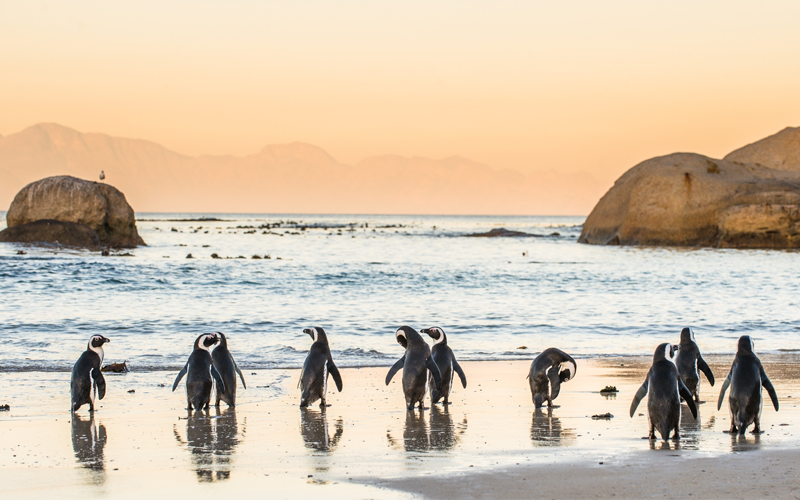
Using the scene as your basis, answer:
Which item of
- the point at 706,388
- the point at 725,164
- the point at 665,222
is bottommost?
the point at 706,388

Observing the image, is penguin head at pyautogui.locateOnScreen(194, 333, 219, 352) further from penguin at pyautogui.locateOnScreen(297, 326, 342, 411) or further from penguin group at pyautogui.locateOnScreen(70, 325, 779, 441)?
penguin at pyautogui.locateOnScreen(297, 326, 342, 411)

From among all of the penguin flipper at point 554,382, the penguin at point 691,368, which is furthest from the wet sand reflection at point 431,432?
the penguin at point 691,368

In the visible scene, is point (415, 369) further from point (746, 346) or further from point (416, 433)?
point (746, 346)

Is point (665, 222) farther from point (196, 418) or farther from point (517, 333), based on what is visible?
point (196, 418)

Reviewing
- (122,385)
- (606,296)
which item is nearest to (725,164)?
(606,296)

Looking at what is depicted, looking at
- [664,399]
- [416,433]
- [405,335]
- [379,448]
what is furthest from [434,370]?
[664,399]

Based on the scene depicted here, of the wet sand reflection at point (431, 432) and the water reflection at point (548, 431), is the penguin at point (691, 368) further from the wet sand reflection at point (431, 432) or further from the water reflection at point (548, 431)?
the wet sand reflection at point (431, 432)

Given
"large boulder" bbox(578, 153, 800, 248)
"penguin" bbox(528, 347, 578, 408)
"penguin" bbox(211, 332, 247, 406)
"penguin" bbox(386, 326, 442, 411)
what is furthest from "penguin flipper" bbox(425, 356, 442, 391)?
"large boulder" bbox(578, 153, 800, 248)

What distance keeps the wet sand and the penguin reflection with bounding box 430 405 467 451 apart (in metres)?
0.03

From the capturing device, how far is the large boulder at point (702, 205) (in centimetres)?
4525

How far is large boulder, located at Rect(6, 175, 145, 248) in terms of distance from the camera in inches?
1460

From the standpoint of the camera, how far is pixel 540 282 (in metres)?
26.0

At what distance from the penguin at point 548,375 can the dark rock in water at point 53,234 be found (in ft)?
102

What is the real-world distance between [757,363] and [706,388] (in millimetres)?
2235
